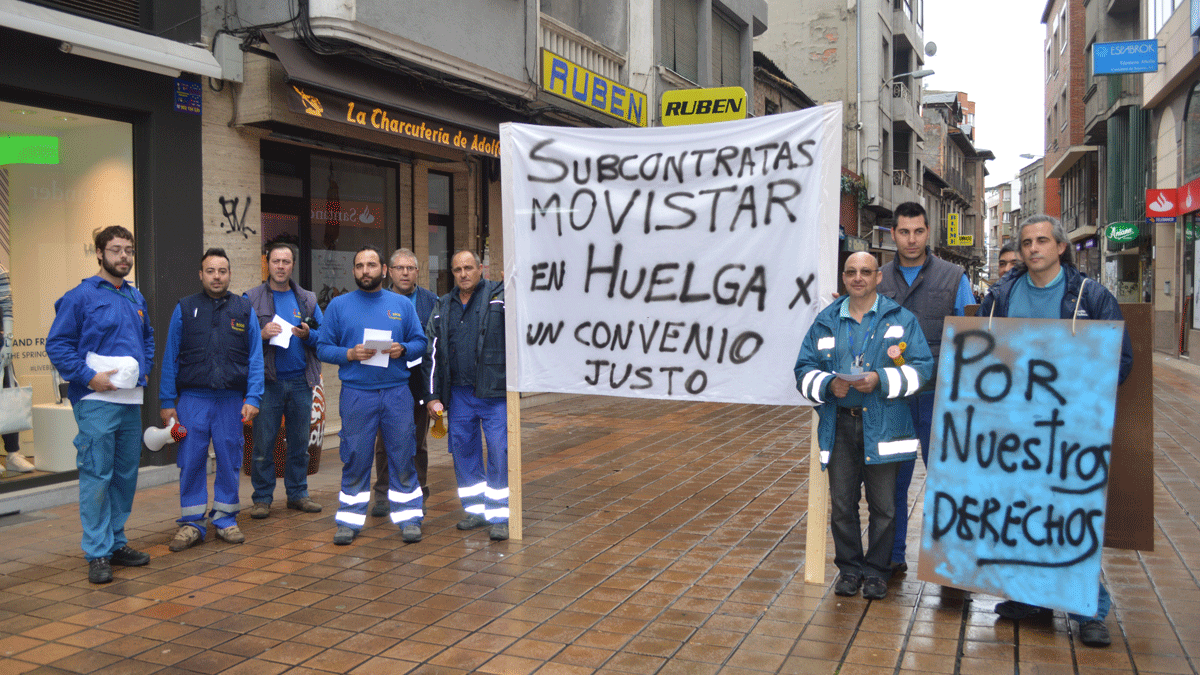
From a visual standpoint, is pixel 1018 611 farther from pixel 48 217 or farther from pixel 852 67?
pixel 852 67

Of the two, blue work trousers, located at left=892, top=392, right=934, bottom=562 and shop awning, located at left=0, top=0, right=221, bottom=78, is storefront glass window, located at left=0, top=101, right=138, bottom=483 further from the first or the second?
blue work trousers, located at left=892, top=392, right=934, bottom=562

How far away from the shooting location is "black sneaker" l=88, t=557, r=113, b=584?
5348mm

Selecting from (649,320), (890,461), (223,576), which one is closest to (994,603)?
(890,461)

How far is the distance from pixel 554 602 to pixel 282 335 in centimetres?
316

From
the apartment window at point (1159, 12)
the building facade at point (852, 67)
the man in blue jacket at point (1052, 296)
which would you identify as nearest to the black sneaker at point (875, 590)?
the man in blue jacket at point (1052, 296)

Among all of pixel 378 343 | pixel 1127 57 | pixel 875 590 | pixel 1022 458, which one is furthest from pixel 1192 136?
pixel 378 343

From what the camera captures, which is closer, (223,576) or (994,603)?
(994,603)

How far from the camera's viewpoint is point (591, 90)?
559 inches

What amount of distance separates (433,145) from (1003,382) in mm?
8232

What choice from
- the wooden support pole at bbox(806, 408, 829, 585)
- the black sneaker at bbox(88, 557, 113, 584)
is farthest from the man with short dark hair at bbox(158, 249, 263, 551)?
the wooden support pole at bbox(806, 408, 829, 585)

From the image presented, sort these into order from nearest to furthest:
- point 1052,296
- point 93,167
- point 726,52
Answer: point 1052,296
point 93,167
point 726,52

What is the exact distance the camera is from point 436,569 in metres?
5.55

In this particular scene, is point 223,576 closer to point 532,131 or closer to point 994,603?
point 532,131

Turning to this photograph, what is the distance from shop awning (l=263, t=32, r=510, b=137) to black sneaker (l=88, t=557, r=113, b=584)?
15.7 ft
